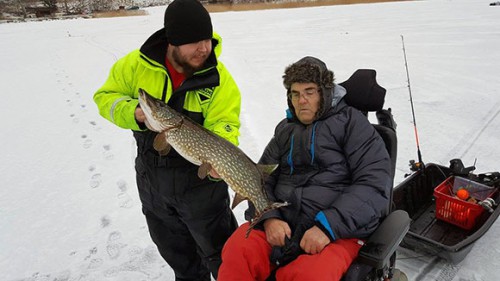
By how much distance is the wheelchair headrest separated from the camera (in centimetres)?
216

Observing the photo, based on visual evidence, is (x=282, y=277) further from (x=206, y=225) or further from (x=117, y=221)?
(x=117, y=221)

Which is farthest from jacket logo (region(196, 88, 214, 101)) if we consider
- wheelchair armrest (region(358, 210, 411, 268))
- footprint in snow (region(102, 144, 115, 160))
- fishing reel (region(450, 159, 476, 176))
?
footprint in snow (region(102, 144, 115, 160))

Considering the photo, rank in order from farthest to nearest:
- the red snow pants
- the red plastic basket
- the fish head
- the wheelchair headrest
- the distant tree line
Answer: the distant tree line
the red plastic basket
the wheelchair headrest
the fish head
the red snow pants

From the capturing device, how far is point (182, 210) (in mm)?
2115

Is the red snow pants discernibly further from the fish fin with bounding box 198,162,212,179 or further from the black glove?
the fish fin with bounding box 198,162,212,179

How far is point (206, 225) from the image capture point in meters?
2.17

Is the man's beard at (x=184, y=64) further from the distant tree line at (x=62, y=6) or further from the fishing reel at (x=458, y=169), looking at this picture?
the distant tree line at (x=62, y=6)

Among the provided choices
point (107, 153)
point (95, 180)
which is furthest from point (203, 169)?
point (107, 153)

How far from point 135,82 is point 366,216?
4.78ft

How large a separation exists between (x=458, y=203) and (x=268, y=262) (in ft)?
5.72

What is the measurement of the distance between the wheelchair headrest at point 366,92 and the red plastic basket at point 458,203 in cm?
115

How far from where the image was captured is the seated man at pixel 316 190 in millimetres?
1791

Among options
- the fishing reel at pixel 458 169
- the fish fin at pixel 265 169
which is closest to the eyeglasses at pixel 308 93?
the fish fin at pixel 265 169

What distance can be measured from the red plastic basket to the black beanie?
Result: 2191 millimetres
